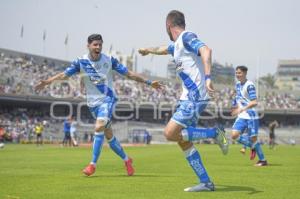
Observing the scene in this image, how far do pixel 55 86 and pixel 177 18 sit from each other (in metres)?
59.2

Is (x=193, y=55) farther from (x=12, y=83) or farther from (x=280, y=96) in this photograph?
(x=280, y=96)

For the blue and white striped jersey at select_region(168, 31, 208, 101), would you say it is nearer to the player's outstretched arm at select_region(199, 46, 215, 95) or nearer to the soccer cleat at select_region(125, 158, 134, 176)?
the player's outstretched arm at select_region(199, 46, 215, 95)

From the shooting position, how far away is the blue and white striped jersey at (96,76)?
12.3 meters

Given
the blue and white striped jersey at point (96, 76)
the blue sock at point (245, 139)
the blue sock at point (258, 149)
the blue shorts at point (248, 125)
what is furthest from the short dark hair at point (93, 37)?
the blue sock at point (245, 139)

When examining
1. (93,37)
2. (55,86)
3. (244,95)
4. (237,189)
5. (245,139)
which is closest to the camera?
(237,189)

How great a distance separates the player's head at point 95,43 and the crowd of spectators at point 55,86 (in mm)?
42021

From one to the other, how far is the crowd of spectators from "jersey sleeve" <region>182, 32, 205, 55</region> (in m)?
44.8

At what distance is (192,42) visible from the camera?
8750 millimetres

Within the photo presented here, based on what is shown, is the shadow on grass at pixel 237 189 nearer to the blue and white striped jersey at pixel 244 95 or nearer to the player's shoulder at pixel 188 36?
the player's shoulder at pixel 188 36

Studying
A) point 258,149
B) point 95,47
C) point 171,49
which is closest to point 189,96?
point 171,49

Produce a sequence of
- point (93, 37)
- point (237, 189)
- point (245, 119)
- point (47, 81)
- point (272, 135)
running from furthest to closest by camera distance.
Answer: point (272, 135) < point (245, 119) < point (47, 81) < point (93, 37) < point (237, 189)

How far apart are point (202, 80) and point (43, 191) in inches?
121

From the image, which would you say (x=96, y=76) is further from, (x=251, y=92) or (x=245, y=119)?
(x=245, y=119)

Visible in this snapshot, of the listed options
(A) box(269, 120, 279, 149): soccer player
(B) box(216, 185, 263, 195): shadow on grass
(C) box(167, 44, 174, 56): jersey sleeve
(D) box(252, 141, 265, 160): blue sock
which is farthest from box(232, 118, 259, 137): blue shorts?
(A) box(269, 120, 279, 149): soccer player
